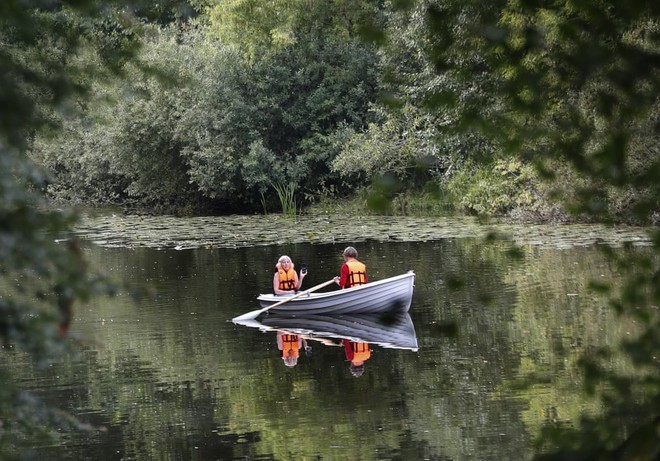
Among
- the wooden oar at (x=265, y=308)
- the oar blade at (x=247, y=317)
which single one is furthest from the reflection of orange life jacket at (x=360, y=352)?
the oar blade at (x=247, y=317)

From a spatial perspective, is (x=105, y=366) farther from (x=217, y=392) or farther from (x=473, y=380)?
(x=473, y=380)

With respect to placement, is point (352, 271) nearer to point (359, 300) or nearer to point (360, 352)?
point (359, 300)

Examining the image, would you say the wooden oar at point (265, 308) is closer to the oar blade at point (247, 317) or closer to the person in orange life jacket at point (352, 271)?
the oar blade at point (247, 317)

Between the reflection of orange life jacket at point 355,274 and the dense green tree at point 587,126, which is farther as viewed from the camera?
the reflection of orange life jacket at point 355,274

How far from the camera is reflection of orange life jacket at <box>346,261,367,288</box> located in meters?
17.2

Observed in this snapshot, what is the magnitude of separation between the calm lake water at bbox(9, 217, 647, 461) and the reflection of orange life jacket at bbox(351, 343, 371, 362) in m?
0.17

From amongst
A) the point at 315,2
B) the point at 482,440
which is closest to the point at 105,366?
the point at 482,440

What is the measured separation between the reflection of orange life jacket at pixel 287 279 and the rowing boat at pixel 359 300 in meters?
0.33

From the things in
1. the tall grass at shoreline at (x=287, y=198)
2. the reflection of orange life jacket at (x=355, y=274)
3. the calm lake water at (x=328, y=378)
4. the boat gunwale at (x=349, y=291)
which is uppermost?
the tall grass at shoreline at (x=287, y=198)

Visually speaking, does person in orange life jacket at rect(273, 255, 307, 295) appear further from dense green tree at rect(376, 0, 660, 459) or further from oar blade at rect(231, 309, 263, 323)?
dense green tree at rect(376, 0, 660, 459)

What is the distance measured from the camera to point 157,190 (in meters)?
39.4

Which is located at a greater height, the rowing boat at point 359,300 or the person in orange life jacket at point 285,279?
the person in orange life jacket at point 285,279

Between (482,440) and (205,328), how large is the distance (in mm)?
7316

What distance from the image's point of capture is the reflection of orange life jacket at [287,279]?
17859mm
